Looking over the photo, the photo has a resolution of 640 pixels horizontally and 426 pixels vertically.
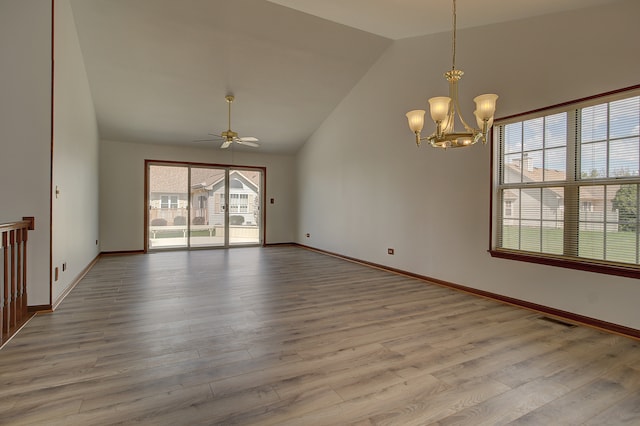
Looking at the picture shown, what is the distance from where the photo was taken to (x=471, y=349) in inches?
100

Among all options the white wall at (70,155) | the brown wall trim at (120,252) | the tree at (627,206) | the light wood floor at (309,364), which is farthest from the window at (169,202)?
the tree at (627,206)

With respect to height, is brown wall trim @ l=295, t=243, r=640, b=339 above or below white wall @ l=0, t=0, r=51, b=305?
below

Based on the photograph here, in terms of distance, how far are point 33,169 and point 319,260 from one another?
4728 mm

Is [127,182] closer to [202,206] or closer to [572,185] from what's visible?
[202,206]

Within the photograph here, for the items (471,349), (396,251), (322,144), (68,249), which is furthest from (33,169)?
(322,144)

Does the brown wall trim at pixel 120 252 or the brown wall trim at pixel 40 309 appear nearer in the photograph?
the brown wall trim at pixel 40 309

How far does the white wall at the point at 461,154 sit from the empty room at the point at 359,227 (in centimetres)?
3

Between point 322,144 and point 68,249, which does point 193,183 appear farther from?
point 68,249

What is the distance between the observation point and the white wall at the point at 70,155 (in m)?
3.57

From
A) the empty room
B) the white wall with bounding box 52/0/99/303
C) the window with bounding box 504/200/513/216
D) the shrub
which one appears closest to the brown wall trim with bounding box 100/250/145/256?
the empty room

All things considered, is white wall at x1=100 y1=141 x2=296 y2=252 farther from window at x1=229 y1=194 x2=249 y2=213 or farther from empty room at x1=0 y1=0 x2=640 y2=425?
window at x1=229 y1=194 x2=249 y2=213

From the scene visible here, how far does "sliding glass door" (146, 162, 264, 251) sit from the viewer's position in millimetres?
8000

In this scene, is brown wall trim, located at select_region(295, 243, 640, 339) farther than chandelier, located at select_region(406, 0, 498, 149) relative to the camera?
Yes

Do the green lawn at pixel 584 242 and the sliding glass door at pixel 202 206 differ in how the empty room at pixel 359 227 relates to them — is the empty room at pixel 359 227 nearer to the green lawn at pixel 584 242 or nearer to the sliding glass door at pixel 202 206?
the green lawn at pixel 584 242
